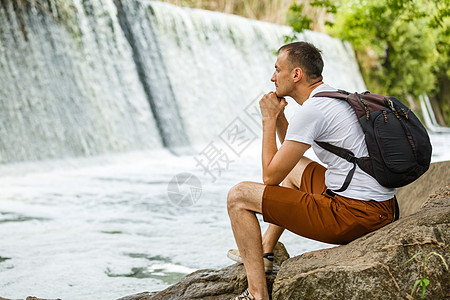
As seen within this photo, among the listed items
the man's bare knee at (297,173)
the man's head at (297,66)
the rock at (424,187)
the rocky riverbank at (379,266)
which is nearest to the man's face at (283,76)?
the man's head at (297,66)

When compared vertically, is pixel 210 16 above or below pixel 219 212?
above

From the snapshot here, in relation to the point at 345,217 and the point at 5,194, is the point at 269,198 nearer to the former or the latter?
the point at 345,217

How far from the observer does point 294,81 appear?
2367 mm

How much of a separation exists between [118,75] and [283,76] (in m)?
7.57

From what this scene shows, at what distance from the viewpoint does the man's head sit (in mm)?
2354

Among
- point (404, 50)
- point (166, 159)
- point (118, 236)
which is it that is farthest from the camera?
point (404, 50)

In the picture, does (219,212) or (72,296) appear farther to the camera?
(219,212)

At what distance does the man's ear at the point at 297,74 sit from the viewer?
7.74 ft

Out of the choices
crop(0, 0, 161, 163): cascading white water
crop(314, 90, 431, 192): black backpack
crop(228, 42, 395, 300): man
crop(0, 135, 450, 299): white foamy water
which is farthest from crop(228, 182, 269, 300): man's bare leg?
crop(0, 0, 161, 163): cascading white water

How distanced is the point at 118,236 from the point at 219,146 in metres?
6.62

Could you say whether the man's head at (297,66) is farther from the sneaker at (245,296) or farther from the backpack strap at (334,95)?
the sneaker at (245,296)

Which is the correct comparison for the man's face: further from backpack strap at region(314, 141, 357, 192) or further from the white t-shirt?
backpack strap at region(314, 141, 357, 192)

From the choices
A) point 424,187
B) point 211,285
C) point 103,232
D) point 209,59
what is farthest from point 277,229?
point 209,59

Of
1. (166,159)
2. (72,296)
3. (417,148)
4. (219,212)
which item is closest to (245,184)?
(417,148)
